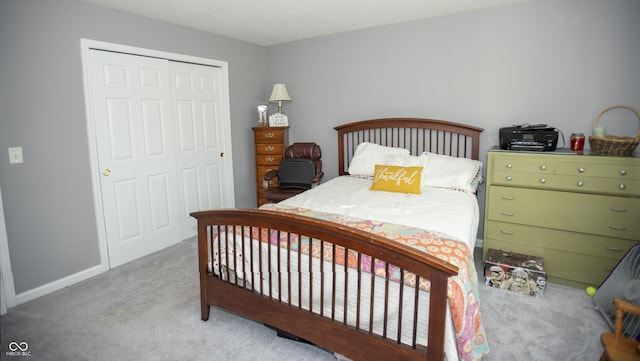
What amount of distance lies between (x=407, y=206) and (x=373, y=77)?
200cm

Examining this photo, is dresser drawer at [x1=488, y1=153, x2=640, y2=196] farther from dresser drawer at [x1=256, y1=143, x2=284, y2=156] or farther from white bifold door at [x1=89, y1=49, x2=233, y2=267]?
white bifold door at [x1=89, y1=49, x2=233, y2=267]

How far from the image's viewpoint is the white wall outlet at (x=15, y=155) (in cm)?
259

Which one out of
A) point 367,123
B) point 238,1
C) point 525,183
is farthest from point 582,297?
point 238,1

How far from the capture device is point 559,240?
9.41 ft

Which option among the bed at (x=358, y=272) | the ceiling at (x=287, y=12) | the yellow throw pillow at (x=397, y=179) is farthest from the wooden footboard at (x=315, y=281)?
the ceiling at (x=287, y=12)

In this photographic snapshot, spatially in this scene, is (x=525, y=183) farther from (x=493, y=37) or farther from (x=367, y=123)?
(x=367, y=123)

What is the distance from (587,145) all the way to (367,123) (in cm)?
213

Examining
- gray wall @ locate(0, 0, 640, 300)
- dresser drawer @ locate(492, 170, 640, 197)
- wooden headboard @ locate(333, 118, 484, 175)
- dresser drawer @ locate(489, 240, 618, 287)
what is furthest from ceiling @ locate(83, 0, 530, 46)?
dresser drawer @ locate(489, 240, 618, 287)

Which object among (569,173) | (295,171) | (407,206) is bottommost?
(407,206)


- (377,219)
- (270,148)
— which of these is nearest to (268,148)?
(270,148)

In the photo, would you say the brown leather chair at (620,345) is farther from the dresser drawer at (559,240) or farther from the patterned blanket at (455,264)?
the dresser drawer at (559,240)

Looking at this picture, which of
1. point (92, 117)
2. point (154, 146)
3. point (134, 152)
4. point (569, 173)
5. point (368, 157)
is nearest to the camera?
point (569, 173)

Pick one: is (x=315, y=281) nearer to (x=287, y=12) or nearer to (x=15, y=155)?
(x=15, y=155)

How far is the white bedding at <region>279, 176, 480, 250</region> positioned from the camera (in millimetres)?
2287
